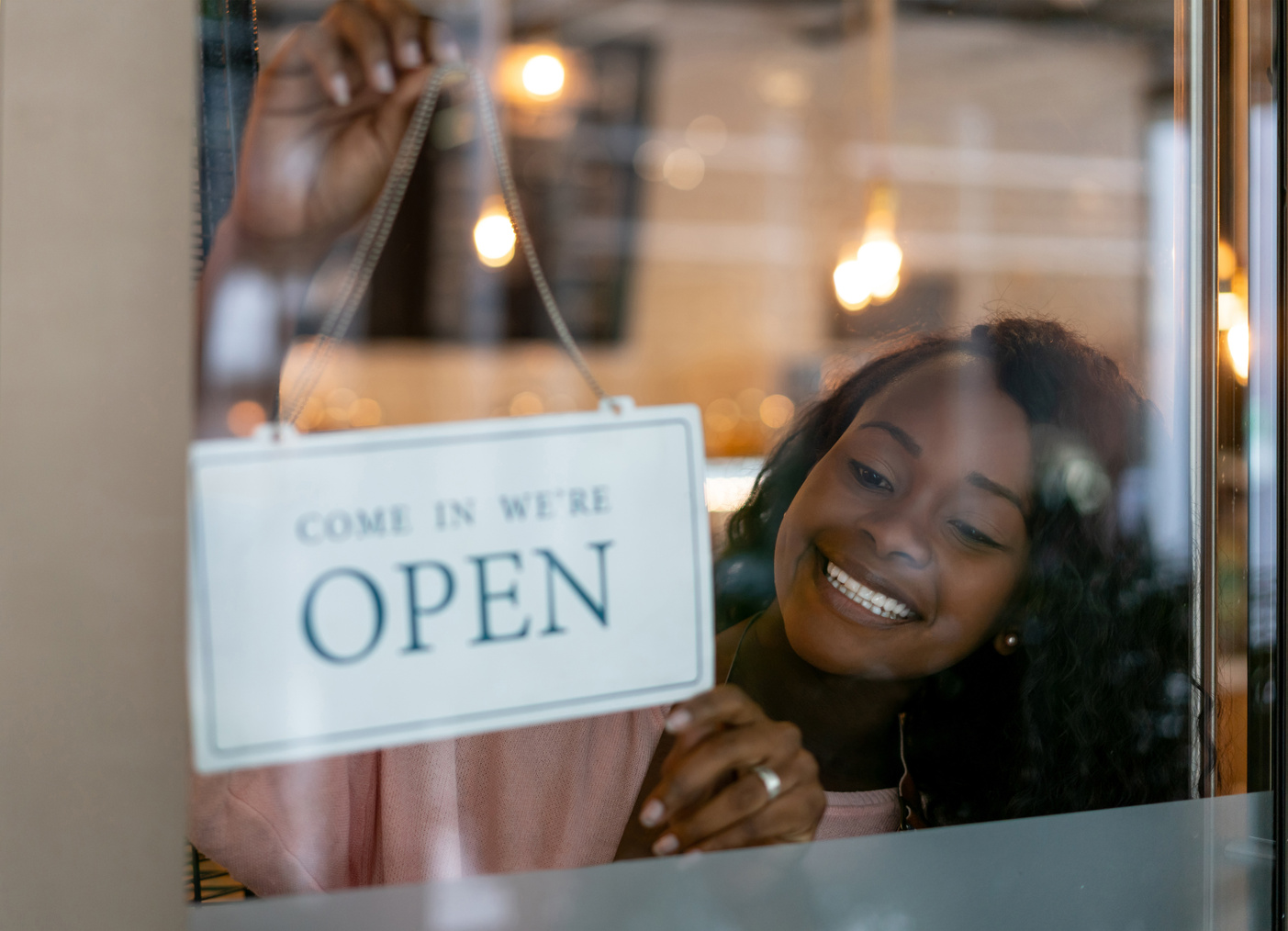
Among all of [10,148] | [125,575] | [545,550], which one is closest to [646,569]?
[545,550]

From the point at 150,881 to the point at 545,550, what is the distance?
308 millimetres

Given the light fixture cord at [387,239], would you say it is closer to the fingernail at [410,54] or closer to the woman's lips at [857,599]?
the fingernail at [410,54]

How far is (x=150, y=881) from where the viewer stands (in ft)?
1.93

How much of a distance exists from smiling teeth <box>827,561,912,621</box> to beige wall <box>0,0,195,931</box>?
0.43 m

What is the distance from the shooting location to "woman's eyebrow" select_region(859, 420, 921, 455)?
0.71m

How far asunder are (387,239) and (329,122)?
3.1 inches

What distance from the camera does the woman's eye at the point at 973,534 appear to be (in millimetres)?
729

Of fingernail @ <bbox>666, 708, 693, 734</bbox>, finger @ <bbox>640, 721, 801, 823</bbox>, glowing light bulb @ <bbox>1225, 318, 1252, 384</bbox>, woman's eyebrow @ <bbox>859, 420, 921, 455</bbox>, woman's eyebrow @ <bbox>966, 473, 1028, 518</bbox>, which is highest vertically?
glowing light bulb @ <bbox>1225, 318, 1252, 384</bbox>

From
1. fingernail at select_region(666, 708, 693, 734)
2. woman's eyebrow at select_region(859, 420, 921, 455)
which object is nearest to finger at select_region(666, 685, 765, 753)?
fingernail at select_region(666, 708, 693, 734)

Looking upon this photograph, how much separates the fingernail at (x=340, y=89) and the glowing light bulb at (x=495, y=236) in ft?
0.36

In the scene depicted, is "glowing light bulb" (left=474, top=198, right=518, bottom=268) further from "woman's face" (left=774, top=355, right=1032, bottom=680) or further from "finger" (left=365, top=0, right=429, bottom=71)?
"woman's face" (left=774, top=355, right=1032, bottom=680)

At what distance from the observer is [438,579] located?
0.58 meters

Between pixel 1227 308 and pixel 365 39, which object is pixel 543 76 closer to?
pixel 365 39

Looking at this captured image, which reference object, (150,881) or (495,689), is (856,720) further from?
(150,881)
